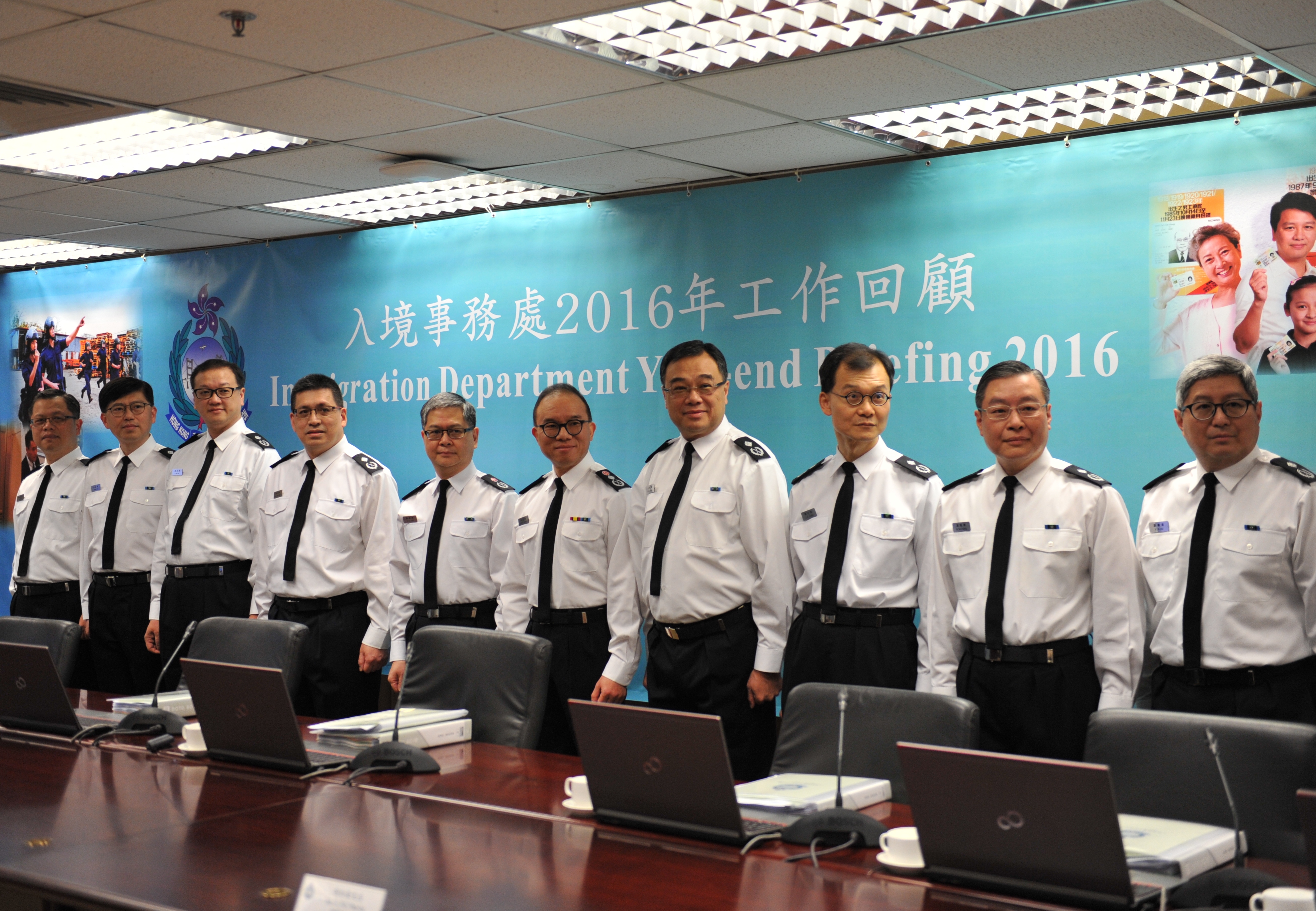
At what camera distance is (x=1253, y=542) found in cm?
353

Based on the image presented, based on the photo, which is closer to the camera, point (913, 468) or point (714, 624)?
point (913, 468)

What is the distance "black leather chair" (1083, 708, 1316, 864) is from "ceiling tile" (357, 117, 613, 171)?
10.9ft

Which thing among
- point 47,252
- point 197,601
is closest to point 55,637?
point 197,601

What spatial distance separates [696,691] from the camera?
14.3 ft

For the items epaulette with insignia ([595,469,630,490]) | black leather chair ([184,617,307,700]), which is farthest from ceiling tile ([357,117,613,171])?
black leather chair ([184,617,307,700])

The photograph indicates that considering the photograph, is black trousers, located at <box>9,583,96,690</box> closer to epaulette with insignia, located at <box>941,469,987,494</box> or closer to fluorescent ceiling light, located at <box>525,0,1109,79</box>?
fluorescent ceiling light, located at <box>525,0,1109,79</box>

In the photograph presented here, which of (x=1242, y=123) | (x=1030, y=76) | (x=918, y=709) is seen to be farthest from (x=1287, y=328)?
(x=918, y=709)

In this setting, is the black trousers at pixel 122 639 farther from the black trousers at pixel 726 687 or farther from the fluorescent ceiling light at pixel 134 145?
the black trousers at pixel 726 687

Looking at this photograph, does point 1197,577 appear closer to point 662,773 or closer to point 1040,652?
point 1040,652

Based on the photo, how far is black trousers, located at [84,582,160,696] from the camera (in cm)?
627

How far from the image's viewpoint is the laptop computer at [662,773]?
2.46 metres

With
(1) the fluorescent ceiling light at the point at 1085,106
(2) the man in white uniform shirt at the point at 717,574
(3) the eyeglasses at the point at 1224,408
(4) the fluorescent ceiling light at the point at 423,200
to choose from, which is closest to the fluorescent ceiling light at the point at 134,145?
(4) the fluorescent ceiling light at the point at 423,200

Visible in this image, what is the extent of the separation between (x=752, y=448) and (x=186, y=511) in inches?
122

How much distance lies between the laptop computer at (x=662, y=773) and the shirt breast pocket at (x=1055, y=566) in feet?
4.68
